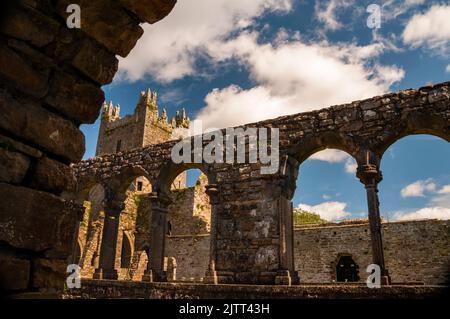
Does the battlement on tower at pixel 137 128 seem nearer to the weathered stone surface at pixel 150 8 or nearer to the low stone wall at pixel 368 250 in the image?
the low stone wall at pixel 368 250

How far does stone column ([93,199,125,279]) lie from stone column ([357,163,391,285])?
737cm

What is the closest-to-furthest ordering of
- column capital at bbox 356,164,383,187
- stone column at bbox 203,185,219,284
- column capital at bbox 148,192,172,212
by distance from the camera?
1. column capital at bbox 356,164,383,187
2. stone column at bbox 203,185,219,284
3. column capital at bbox 148,192,172,212

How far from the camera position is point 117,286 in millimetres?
9695

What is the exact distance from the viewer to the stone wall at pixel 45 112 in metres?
2.09

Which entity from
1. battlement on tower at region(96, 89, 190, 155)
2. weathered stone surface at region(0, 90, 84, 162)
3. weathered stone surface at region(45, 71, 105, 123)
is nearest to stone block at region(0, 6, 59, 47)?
weathered stone surface at region(45, 71, 105, 123)

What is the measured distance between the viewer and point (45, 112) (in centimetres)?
235

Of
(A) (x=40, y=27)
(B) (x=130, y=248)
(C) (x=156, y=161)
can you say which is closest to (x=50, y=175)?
(A) (x=40, y=27)

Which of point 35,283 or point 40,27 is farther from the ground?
point 40,27

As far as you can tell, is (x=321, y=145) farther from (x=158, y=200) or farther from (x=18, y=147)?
(x=18, y=147)

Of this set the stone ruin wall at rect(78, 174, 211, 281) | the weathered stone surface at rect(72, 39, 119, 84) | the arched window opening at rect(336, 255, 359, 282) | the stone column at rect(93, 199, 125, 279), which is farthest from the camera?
the stone ruin wall at rect(78, 174, 211, 281)

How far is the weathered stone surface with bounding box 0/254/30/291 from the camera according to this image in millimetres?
1957

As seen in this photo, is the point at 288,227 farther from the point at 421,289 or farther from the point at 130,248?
the point at 130,248
